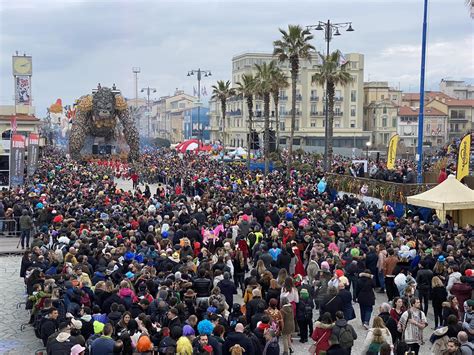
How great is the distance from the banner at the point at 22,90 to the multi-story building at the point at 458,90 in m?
73.2

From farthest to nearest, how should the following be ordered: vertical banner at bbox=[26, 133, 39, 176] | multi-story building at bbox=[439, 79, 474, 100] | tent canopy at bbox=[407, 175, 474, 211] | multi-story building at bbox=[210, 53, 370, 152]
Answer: multi-story building at bbox=[439, 79, 474, 100] → multi-story building at bbox=[210, 53, 370, 152] → vertical banner at bbox=[26, 133, 39, 176] → tent canopy at bbox=[407, 175, 474, 211]

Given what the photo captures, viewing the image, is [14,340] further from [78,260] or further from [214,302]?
[214,302]

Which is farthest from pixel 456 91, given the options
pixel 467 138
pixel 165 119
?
pixel 467 138

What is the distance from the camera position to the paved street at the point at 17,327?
11688 millimetres

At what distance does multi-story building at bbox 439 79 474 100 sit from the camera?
113188 mm

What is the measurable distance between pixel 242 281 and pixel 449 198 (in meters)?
8.42

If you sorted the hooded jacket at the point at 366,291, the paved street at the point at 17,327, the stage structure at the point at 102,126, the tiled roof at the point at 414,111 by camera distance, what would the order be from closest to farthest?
the paved street at the point at 17,327 < the hooded jacket at the point at 366,291 < the stage structure at the point at 102,126 < the tiled roof at the point at 414,111

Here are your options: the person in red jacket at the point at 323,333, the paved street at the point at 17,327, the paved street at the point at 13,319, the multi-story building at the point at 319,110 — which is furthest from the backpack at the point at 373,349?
the multi-story building at the point at 319,110

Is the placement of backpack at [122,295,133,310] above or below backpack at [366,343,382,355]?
above

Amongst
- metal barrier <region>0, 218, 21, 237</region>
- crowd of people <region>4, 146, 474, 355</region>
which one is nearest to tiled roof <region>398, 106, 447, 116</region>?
crowd of people <region>4, 146, 474, 355</region>

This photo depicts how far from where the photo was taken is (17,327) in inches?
509

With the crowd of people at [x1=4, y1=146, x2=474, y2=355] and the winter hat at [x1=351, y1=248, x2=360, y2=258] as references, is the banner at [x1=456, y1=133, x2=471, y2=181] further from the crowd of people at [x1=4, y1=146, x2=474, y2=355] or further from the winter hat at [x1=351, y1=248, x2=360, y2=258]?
the winter hat at [x1=351, y1=248, x2=360, y2=258]

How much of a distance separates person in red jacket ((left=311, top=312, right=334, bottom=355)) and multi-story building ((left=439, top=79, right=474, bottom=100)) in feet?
363

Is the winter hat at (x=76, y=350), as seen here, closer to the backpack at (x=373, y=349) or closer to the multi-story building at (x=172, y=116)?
the backpack at (x=373, y=349)
